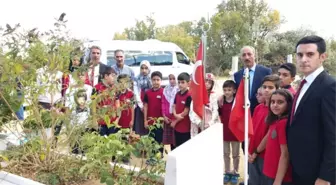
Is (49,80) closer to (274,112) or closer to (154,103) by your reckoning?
(274,112)

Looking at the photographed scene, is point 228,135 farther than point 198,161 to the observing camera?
Yes

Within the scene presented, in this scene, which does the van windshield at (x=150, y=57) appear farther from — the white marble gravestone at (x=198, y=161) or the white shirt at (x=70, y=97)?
the white marble gravestone at (x=198, y=161)

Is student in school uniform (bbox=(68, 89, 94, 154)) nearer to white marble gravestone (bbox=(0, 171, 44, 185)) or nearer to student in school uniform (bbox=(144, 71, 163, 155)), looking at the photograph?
white marble gravestone (bbox=(0, 171, 44, 185))

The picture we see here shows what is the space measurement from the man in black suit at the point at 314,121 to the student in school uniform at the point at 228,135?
1821mm

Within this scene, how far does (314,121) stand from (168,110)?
112 inches

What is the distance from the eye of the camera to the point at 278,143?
2887 millimetres

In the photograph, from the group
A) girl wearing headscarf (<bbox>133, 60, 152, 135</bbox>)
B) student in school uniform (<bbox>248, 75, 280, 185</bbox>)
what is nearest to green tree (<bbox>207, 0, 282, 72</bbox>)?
girl wearing headscarf (<bbox>133, 60, 152, 135</bbox>)

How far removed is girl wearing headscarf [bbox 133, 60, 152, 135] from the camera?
5.26 m

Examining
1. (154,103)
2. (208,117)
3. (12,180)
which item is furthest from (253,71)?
(12,180)

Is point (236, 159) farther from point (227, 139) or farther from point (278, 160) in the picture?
point (278, 160)

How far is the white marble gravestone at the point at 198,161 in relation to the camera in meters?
1.88

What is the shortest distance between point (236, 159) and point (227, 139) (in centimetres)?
27

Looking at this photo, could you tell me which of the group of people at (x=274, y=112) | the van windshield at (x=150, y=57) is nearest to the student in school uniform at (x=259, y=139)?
the group of people at (x=274, y=112)

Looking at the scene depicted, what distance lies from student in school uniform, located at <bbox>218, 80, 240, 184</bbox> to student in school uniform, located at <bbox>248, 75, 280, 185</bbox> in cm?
70
